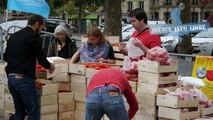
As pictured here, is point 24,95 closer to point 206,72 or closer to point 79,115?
point 79,115

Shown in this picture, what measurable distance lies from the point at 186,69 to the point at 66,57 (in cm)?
233

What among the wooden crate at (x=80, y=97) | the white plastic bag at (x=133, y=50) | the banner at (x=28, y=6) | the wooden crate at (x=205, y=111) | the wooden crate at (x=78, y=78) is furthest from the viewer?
the banner at (x=28, y=6)

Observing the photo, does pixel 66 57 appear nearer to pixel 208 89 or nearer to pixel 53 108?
pixel 53 108

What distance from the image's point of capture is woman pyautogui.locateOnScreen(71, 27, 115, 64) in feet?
24.7

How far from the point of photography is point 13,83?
21.9ft

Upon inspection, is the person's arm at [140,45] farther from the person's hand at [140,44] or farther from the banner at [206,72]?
the banner at [206,72]

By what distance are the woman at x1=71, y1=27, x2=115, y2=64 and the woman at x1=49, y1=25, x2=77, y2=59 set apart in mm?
721

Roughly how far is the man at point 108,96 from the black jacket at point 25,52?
1.83m

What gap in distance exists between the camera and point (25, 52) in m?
6.60

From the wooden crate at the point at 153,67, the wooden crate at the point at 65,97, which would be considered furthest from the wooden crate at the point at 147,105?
the wooden crate at the point at 65,97

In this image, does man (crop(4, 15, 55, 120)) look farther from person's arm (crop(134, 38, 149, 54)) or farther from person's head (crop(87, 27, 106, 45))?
person's arm (crop(134, 38, 149, 54))

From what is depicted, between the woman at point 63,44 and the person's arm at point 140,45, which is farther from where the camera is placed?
the woman at point 63,44

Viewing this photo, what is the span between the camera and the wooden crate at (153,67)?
6.34 meters

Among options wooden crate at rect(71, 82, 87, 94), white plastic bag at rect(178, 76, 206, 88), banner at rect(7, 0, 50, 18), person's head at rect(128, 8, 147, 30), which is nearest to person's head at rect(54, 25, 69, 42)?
banner at rect(7, 0, 50, 18)
